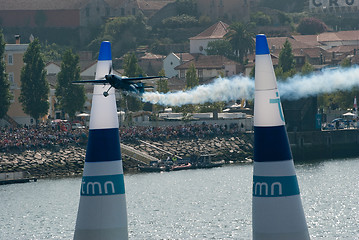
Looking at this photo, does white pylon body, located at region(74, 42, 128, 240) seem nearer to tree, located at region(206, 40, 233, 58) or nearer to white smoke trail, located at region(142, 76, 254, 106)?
white smoke trail, located at region(142, 76, 254, 106)

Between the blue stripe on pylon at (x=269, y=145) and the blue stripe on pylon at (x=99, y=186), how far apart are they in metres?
4.47

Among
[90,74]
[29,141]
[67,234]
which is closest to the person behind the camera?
[67,234]

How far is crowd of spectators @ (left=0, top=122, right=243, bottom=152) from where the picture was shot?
83.8 m

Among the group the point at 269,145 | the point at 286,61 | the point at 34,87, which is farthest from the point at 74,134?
the point at 269,145

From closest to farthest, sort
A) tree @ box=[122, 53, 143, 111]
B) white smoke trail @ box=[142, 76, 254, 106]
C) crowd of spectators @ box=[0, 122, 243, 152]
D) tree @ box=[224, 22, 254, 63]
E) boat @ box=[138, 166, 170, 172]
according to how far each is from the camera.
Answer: white smoke trail @ box=[142, 76, 254, 106]
crowd of spectators @ box=[0, 122, 243, 152]
boat @ box=[138, 166, 170, 172]
tree @ box=[122, 53, 143, 111]
tree @ box=[224, 22, 254, 63]

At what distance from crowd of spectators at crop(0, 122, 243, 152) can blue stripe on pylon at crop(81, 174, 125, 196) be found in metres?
56.7

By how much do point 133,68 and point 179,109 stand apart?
37.9 ft

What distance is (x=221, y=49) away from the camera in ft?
538

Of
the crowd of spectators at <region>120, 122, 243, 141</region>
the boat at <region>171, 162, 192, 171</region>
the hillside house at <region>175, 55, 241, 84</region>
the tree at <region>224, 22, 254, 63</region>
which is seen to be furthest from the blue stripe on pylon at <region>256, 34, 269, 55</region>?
the tree at <region>224, 22, 254, 63</region>

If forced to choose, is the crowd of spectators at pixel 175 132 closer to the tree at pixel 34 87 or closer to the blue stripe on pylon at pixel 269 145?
the tree at pixel 34 87

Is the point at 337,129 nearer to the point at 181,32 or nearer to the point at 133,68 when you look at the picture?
the point at 133,68

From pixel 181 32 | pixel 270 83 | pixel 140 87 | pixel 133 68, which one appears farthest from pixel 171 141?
pixel 181 32

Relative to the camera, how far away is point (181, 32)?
197 metres

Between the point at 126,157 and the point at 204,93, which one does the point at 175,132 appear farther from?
the point at 204,93
